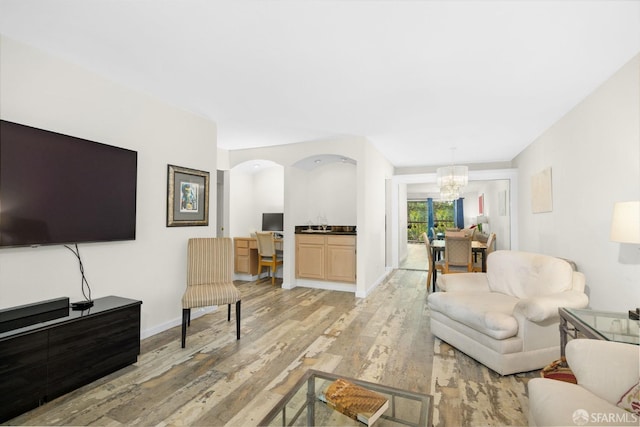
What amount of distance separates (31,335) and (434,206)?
41.9ft

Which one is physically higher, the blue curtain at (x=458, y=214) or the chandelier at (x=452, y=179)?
the chandelier at (x=452, y=179)

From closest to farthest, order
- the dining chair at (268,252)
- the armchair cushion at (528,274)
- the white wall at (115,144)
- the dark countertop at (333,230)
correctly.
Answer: the white wall at (115,144) → the armchair cushion at (528,274) → the dark countertop at (333,230) → the dining chair at (268,252)

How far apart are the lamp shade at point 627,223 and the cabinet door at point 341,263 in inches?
127

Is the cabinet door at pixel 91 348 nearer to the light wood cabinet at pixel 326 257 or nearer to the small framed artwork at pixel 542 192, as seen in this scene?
the light wood cabinet at pixel 326 257

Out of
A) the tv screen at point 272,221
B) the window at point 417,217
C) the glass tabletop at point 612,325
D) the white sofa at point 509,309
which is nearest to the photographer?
the glass tabletop at point 612,325

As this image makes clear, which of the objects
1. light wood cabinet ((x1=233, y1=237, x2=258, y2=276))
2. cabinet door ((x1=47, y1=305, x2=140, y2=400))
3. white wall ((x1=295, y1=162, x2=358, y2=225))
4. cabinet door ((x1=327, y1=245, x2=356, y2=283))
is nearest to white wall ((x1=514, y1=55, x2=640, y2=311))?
cabinet door ((x1=327, y1=245, x2=356, y2=283))

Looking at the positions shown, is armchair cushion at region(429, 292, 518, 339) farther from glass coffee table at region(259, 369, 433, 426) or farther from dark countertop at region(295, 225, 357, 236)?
dark countertop at region(295, 225, 357, 236)

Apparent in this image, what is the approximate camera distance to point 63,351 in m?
1.98

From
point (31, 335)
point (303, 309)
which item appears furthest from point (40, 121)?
point (303, 309)

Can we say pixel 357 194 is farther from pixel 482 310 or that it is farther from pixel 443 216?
pixel 443 216

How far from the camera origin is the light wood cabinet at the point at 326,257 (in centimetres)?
485

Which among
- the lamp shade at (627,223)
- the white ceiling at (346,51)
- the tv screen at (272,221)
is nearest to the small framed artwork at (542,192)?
the white ceiling at (346,51)

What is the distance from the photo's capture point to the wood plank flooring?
5.98ft

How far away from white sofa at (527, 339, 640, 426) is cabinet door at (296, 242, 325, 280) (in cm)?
373
